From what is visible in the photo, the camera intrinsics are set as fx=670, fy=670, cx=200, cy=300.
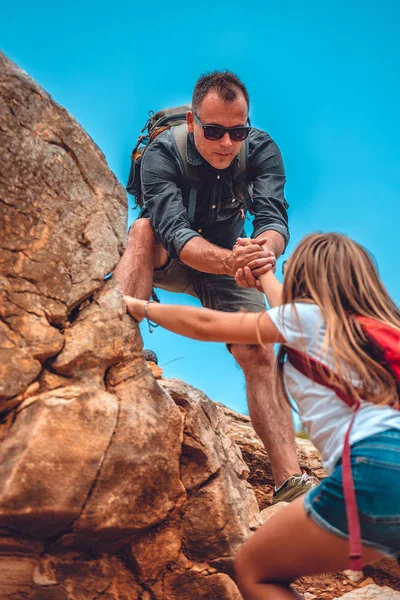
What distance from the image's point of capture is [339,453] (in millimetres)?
3162

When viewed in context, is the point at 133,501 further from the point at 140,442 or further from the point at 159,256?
the point at 159,256

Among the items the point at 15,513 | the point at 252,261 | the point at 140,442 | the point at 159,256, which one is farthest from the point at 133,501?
the point at 159,256

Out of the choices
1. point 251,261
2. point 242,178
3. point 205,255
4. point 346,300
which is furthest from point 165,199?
point 346,300

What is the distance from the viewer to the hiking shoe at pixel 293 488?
5.57 m

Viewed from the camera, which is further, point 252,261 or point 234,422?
point 234,422

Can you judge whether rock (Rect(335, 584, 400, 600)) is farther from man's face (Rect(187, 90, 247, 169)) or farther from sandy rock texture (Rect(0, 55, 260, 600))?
man's face (Rect(187, 90, 247, 169))

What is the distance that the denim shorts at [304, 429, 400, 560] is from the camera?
9.78 ft

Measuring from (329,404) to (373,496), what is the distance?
19.3 inches

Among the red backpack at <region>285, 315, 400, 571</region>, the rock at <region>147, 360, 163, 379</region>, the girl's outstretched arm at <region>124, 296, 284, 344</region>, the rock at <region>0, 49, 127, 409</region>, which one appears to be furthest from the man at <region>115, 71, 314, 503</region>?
the red backpack at <region>285, 315, 400, 571</region>

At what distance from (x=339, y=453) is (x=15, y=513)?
1758 mm

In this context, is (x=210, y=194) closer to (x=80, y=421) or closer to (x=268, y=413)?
(x=268, y=413)

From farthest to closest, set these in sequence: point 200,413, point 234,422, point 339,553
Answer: point 234,422, point 200,413, point 339,553

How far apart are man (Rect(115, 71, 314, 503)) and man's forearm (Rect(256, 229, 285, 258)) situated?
11mm

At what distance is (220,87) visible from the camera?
6352mm
